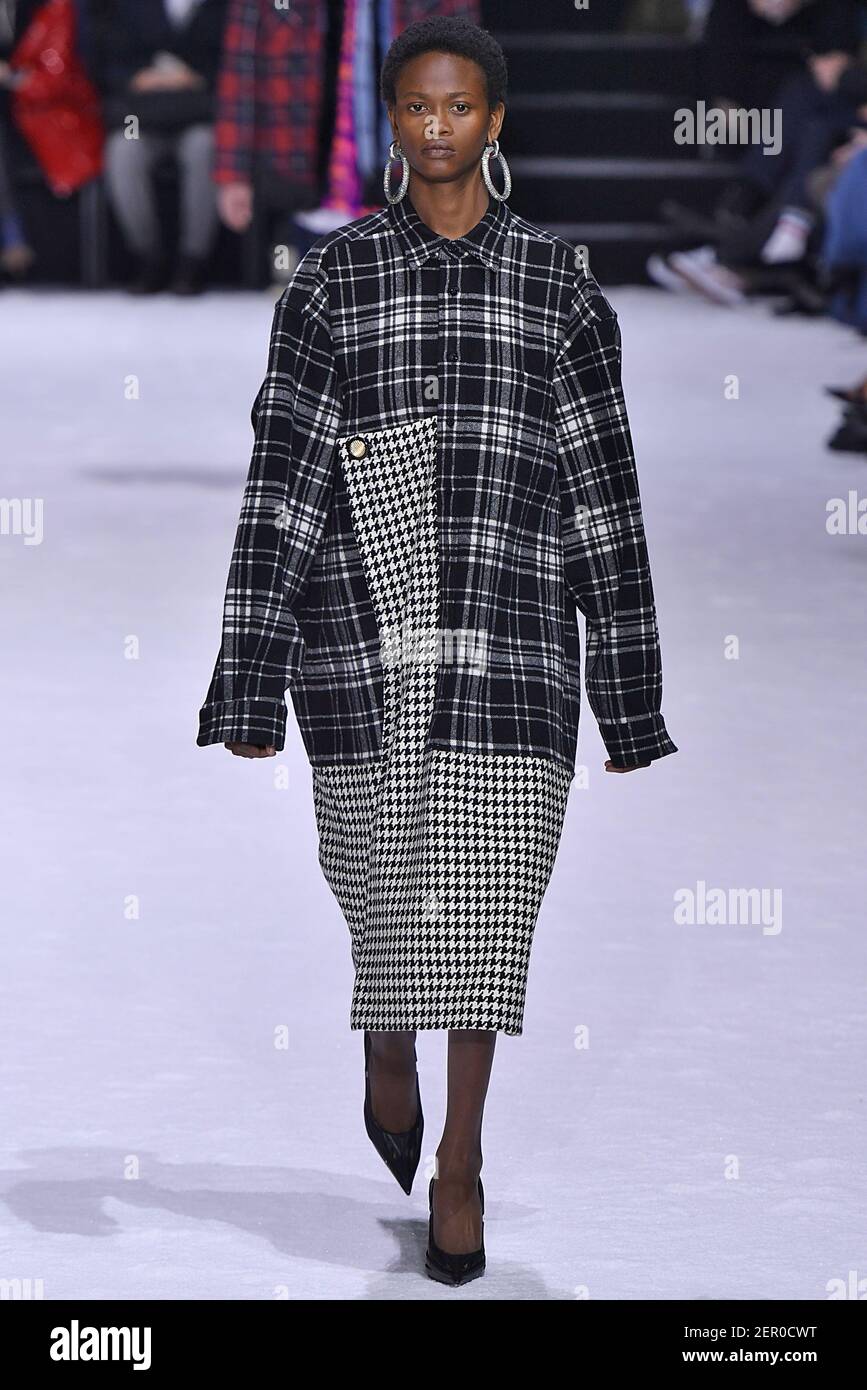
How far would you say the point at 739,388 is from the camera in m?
7.59

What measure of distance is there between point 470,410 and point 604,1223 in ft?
2.16

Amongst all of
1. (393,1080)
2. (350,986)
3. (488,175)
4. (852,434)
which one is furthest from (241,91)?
(393,1080)

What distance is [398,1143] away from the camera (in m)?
2.07

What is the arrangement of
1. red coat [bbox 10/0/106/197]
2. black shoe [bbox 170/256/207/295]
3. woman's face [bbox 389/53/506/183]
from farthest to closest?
black shoe [bbox 170/256/207/295] < red coat [bbox 10/0/106/197] < woman's face [bbox 389/53/506/183]

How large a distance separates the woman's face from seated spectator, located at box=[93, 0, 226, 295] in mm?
8547

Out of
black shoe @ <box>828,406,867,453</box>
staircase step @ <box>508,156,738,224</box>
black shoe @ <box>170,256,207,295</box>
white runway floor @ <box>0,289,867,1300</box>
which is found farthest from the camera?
staircase step @ <box>508,156,738,224</box>

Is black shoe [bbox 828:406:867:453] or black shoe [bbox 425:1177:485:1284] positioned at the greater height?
black shoe [bbox 425:1177:485:1284]

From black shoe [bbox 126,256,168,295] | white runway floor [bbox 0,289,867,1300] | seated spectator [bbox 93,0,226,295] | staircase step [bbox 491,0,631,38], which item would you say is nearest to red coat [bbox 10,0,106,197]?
seated spectator [bbox 93,0,226,295]

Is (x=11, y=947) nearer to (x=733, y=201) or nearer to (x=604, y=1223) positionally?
(x=604, y=1223)

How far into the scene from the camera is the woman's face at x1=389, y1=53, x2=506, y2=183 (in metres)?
1.88

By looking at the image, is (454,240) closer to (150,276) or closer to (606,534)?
(606,534)

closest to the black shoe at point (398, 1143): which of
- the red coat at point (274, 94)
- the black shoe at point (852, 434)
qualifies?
the red coat at point (274, 94)

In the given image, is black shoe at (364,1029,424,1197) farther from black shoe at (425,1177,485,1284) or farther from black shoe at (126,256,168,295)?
black shoe at (126,256,168,295)

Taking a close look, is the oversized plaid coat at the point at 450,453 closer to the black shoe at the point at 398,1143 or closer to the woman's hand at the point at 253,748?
the woman's hand at the point at 253,748
